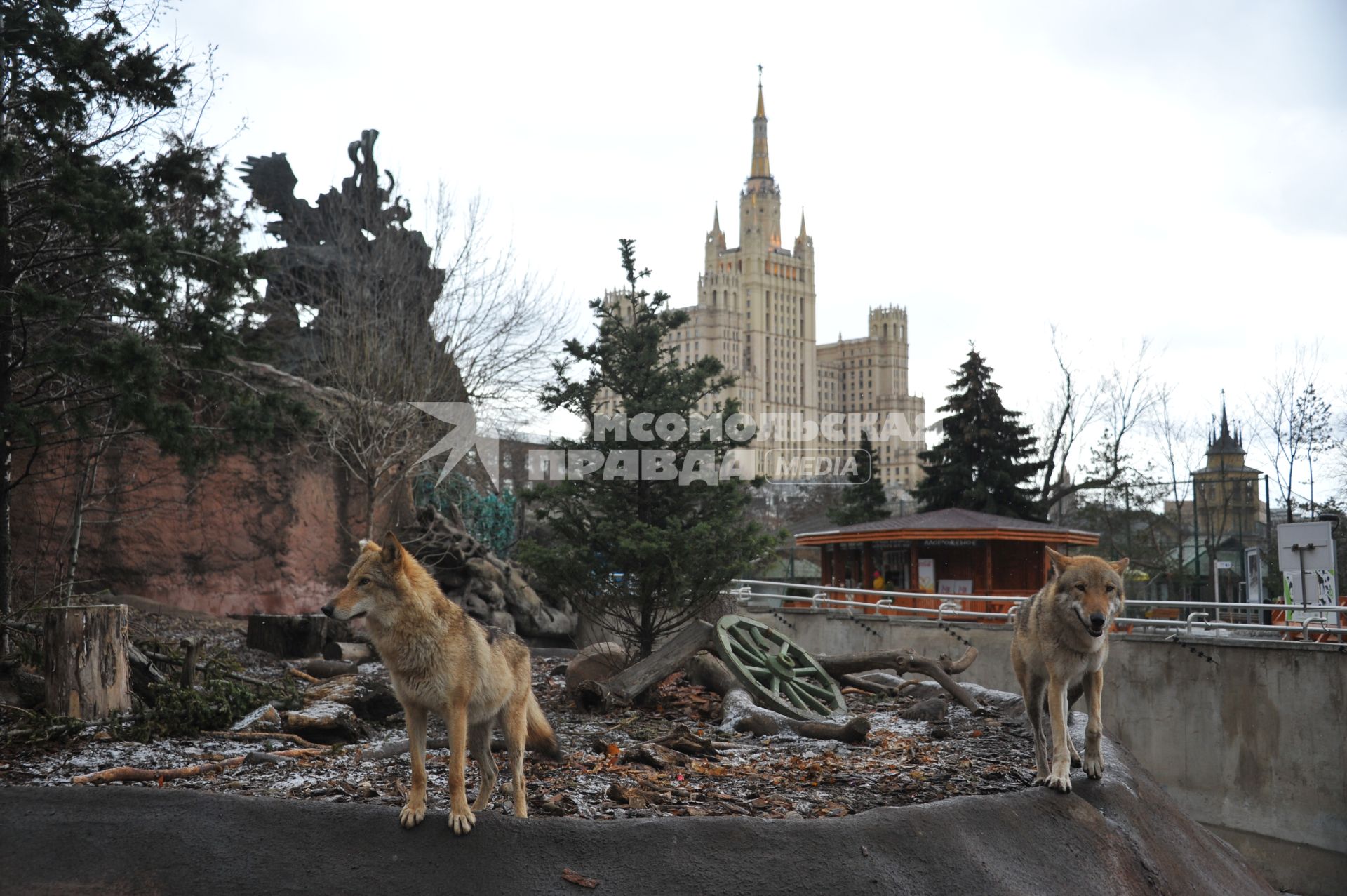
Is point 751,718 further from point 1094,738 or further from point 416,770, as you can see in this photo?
point 416,770

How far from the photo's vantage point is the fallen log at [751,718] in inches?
351

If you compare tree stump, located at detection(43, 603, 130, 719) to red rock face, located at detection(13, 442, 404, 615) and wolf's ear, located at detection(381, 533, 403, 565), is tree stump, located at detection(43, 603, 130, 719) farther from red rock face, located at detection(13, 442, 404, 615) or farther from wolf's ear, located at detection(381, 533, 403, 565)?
red rock face, located at detection(13, 442, 404, 615)

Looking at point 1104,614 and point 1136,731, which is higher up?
point 1104,614

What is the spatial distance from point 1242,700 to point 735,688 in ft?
29.5

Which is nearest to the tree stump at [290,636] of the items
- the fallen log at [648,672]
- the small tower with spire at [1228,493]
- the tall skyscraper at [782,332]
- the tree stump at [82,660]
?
the fallen log at [648,672]

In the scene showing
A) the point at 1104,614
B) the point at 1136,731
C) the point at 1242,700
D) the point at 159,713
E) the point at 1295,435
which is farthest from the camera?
the point at 1295,435

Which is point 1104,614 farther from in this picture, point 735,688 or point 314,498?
point 314,498

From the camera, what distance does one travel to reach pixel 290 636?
46.7ft

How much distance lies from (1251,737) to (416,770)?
1392 cm

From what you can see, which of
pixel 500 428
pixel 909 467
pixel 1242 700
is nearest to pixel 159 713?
pixel 1242 700

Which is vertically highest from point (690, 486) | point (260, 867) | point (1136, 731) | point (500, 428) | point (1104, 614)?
point (500, 428)

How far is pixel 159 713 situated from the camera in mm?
8523

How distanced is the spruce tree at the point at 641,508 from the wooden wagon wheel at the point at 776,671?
1013mm

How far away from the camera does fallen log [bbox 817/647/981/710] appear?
10727 millimetres
